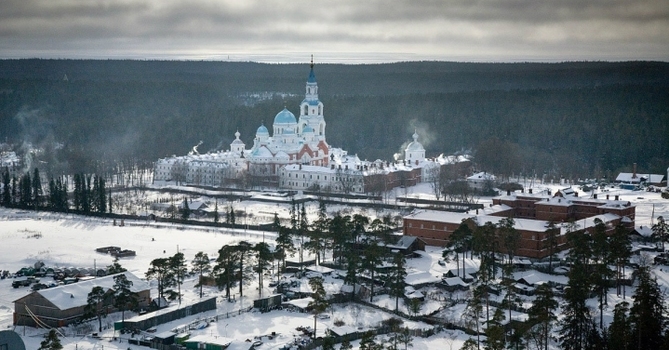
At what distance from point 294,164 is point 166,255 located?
26.3 metres

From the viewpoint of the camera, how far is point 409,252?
38594mm

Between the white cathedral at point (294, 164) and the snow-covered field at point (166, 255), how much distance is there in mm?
6426

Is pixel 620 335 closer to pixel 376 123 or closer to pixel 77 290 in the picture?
pixel 77 290

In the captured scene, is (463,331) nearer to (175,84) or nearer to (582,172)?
(582,172)

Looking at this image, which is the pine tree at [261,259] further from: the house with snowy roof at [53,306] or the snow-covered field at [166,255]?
the house with snowy roof at [53,306]

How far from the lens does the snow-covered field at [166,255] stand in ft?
89.6

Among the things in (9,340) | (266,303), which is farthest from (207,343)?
(9,340)

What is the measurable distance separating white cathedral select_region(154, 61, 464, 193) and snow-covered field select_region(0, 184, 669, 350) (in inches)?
253

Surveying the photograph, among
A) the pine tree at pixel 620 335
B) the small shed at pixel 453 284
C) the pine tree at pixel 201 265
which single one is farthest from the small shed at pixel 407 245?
the pine tree at pixel 620 335

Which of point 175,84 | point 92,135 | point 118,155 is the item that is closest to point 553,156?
point 118,155

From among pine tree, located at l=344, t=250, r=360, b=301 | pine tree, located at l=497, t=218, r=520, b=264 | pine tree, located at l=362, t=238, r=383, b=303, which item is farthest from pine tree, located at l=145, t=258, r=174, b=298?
pine tree, located at l=497, t=218, r=520, b=264

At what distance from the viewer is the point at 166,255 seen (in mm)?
38094

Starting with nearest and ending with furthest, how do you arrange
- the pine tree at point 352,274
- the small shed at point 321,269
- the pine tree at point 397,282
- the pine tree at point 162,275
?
the pine tree at point 397,282 → the pine tree at point 162,275 → the pine tree at point 352,274 → the small shed at point 321,269

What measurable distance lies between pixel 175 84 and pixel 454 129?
68.5 m
